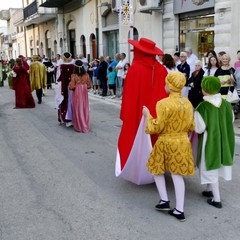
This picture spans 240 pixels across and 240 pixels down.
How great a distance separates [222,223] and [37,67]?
38.1ft

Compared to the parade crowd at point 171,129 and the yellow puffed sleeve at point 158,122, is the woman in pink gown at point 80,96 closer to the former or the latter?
the parade crowd at point 171,129

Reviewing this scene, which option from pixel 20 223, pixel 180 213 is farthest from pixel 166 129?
pixel 20 223

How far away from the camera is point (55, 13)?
29.0 m

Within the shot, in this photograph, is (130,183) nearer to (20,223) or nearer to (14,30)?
(20,223)

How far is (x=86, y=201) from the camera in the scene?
183 inches

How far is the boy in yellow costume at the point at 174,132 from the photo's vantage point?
3.88 meters

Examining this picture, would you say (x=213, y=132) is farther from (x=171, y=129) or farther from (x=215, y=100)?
(x=171, y=129)

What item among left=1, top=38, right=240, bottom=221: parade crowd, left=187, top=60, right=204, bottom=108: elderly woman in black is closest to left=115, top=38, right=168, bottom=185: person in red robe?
left=1, top=38, right=240, bottom=221: parade crowd

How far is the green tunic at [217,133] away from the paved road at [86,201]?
0.59m

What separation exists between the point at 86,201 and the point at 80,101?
4532mm

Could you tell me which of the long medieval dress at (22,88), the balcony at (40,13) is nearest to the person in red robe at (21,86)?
the long medieval dress at (22,88)

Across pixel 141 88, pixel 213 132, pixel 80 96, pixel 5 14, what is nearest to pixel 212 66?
pixel 80 96

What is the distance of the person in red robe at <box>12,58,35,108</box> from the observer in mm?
12773

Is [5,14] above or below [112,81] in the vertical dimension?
above
